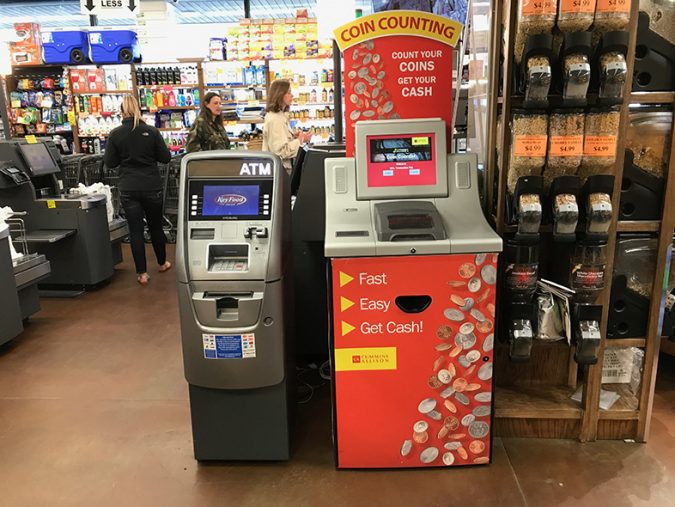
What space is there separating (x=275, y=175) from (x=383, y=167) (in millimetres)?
489

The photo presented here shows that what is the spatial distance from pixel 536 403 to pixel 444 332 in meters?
0.75

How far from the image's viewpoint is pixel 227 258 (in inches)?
96.7

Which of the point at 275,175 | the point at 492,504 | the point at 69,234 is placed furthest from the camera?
the point at 69,234

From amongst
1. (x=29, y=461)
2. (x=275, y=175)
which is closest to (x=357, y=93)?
(x=275, y=175)

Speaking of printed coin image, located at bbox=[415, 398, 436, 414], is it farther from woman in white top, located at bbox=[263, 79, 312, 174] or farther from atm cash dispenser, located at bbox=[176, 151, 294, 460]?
woman in white top, located at bbox=[263, 79, 312, 174]

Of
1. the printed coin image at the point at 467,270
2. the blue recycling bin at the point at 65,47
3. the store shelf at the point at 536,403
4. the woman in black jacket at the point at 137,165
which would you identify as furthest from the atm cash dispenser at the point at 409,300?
the blue recycling bin at the point at 65,47

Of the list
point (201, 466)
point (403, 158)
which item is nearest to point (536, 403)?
point (403, 158)

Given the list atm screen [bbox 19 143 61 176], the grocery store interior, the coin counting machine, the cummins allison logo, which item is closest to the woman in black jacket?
the coin counting machine

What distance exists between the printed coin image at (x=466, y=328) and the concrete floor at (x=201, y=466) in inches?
25.3

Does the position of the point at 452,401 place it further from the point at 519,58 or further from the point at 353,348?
the point at 519,58

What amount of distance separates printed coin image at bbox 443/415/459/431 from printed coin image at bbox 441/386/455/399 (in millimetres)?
98

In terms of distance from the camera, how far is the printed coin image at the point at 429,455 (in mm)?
2516

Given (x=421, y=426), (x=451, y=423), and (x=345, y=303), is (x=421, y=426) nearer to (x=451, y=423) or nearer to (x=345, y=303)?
(x=451, y=423)

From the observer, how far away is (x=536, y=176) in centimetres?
238
